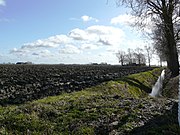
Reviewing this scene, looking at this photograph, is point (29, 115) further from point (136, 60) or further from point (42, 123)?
point (136, 60)

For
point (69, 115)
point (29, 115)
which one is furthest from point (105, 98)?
point (29, 115)

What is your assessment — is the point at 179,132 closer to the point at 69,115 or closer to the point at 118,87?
the point at 69,115

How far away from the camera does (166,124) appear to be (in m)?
9.52

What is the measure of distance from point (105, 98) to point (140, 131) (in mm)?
5541

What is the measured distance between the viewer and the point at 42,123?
930cm

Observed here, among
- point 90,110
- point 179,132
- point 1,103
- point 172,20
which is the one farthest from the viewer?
point 172,20

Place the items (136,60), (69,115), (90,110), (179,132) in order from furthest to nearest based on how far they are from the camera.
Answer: (136,60), (90,110), (69,115), (179,132)

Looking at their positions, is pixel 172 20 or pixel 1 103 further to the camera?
pixel 172 20

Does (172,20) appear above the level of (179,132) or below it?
above

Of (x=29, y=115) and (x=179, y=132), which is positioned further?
(x=29, y=115)

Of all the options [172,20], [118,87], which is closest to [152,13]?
[172,20]

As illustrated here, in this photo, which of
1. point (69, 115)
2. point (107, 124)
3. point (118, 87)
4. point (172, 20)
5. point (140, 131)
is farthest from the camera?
point (172, 20)

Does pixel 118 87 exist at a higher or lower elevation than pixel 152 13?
lower

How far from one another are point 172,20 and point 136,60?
135350 millimetres
